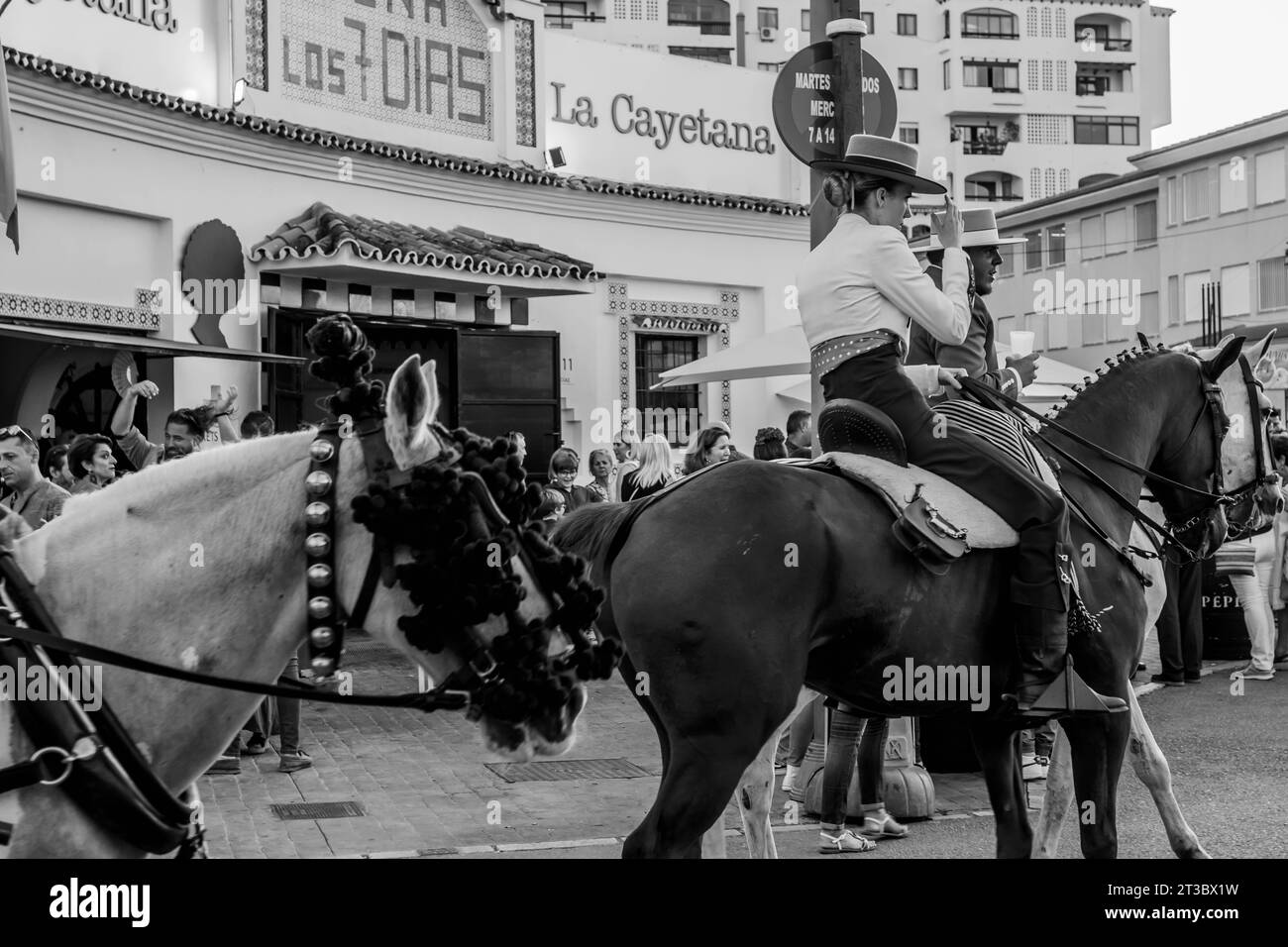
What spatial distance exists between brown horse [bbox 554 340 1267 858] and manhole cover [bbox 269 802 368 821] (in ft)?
10.7

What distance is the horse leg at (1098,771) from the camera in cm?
521

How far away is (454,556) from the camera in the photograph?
9.11 feet

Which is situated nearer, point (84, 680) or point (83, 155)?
point (84, 680)

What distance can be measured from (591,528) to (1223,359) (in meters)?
3.25

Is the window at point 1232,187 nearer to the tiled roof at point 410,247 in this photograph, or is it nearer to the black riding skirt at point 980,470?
the tiled roof at point 410,247

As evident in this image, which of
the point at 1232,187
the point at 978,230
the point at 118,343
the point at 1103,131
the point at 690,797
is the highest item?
the point at 1103,131

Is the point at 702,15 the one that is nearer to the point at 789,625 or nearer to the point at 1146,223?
the point at 1146,223

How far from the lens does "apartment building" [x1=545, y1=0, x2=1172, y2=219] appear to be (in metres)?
66.1

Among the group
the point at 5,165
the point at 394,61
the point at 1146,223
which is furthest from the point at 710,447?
the point at 1146,223

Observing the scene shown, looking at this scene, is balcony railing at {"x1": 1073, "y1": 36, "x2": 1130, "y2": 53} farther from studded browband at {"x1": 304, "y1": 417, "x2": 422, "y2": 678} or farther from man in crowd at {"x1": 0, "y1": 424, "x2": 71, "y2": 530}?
studded browband at {"x1": 304, "y1": 417, "x2": 422, "y2": 678}

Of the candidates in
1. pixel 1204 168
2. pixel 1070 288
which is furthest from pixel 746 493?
pixel 1070 288
